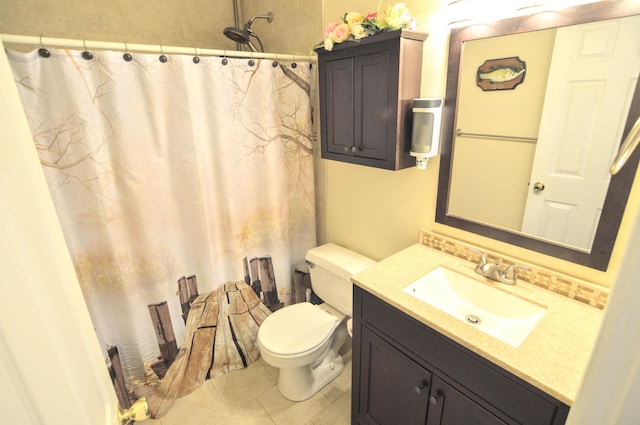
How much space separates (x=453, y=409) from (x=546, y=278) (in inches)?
23.8

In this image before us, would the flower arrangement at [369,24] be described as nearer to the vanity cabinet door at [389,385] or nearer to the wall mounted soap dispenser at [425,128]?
the wall mounted soap dispenser at [425,128]

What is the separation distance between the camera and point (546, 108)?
1121 mm

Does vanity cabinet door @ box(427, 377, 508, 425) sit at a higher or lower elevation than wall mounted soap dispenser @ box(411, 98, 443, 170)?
lower

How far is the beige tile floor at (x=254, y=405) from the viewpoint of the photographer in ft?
5.64

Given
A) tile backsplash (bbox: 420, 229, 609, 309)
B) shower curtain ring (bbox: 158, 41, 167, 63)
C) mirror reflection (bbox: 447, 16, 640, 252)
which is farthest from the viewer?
shower curtain ring (bbox: 158, 41, 167, 63)

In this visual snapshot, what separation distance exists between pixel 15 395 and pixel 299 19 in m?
2.09

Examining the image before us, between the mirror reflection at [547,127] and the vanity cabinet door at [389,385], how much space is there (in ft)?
2.23

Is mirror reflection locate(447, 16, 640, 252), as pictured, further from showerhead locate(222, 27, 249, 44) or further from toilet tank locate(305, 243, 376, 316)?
showerhead locate(222, 27, 249, 44)

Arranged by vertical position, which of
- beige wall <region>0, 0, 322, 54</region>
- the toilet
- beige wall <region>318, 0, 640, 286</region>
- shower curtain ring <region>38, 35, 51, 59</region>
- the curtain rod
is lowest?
the toilet

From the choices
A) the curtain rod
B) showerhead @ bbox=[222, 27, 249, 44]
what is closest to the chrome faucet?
the curtain rod

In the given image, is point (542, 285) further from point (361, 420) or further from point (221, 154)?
point (221, 154)

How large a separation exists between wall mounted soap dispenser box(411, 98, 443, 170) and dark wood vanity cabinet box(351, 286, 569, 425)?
66 centimetres

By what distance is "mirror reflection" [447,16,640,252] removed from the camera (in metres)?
0.99

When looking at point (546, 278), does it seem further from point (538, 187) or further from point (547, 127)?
point (547, 127)
